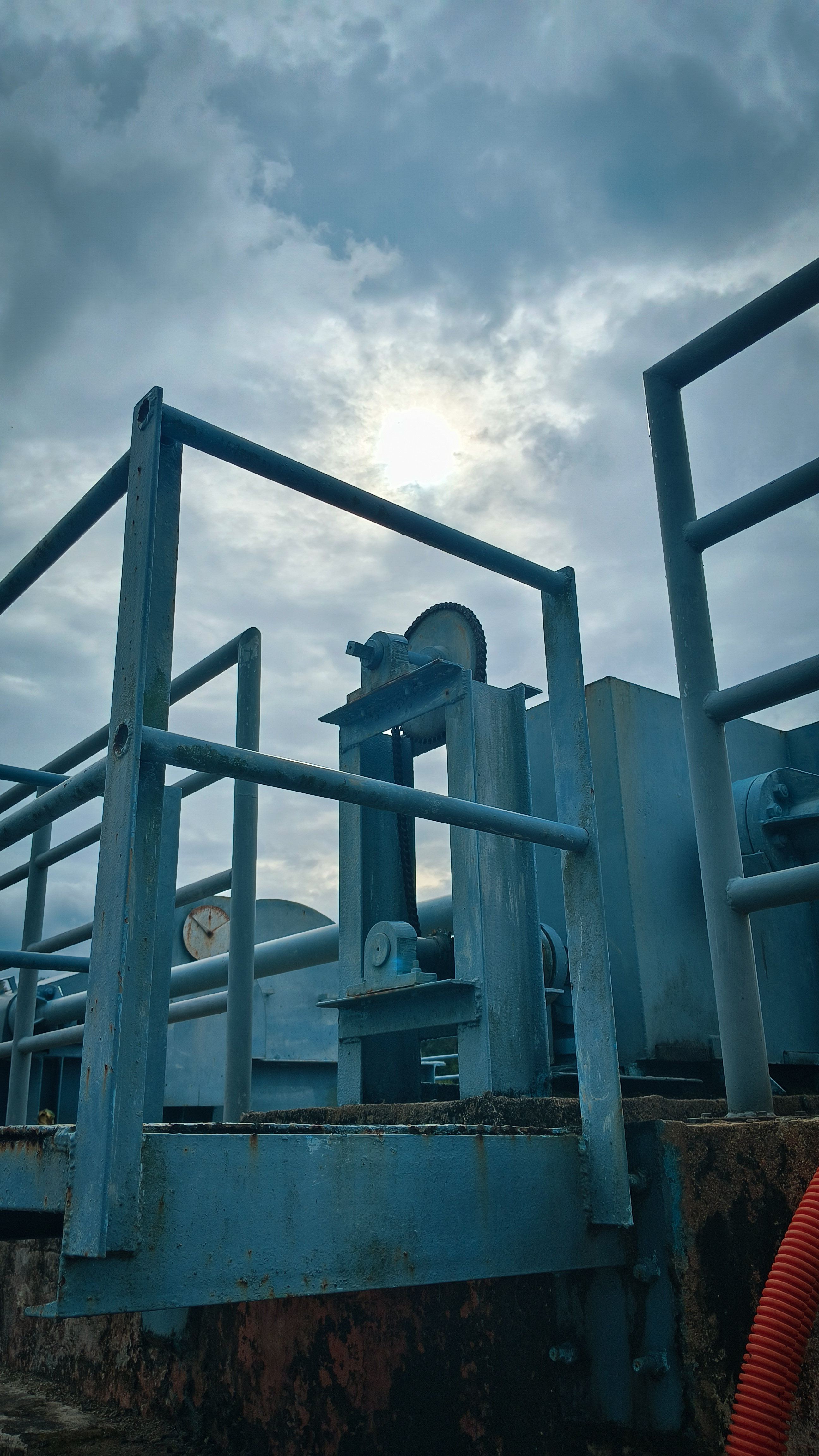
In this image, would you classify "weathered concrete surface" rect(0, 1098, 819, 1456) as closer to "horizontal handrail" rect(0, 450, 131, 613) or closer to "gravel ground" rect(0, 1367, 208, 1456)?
"gravel ground" rect(0, 1367, 208, 1456)

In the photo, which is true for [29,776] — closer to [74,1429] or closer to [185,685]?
[185,685]

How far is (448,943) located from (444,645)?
2.76ft

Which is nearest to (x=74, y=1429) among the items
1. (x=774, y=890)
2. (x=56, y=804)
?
(x=56, y=804)

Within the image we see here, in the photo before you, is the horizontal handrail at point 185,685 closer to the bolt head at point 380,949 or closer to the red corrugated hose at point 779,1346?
the bolt head at point 380,949

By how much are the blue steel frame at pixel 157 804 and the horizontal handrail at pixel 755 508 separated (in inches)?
9.6

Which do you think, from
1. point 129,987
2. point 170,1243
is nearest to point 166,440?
point 129,987

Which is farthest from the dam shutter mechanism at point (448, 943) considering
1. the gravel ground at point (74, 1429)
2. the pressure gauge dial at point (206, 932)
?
the pressure gauge dial at point (206, 932)

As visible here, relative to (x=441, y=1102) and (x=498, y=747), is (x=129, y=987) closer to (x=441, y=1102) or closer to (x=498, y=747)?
(x=441, y=1102)

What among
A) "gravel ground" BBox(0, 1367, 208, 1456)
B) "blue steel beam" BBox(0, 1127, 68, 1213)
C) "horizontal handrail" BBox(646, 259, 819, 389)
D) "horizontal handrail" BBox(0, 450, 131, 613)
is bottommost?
"gravel ground" BBox(0, 1367, 208, 1456)

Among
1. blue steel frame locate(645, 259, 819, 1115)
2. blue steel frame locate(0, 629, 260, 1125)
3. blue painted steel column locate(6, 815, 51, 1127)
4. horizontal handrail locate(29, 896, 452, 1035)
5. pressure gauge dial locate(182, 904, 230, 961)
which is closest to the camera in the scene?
blue steel frame locate(645, 259, 819, 1115)

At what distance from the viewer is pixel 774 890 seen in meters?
1.67

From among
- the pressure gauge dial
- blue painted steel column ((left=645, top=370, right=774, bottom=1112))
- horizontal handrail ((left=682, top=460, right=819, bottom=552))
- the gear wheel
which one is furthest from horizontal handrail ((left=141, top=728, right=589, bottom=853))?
the pressure gauge dial

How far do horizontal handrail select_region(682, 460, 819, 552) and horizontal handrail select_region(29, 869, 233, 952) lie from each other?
1.48 metres

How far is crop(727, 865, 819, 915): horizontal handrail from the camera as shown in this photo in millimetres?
1597
